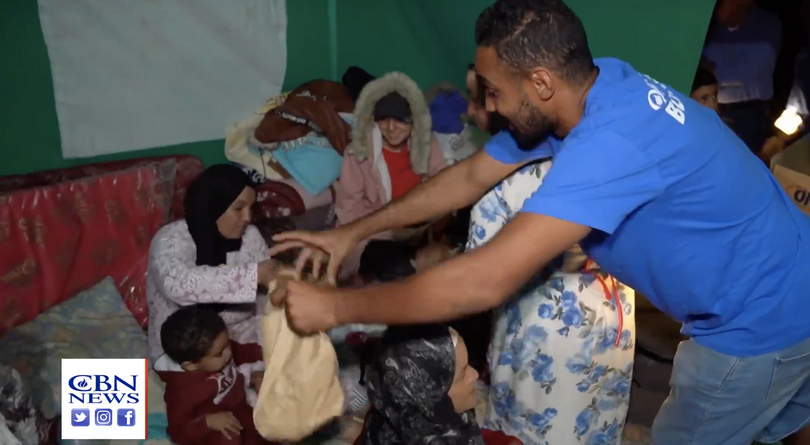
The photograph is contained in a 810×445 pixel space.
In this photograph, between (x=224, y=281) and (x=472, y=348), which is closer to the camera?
(x=224, y=281)

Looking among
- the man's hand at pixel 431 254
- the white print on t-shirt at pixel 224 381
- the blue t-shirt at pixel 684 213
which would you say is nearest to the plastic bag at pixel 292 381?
the blue t-shirt at pixel 684 213

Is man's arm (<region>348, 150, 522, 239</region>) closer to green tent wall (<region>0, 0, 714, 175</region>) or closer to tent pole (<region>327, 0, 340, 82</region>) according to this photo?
green tent wall (<region>0, 0, 714, 175</region>)

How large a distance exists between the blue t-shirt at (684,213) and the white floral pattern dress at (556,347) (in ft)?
1.01

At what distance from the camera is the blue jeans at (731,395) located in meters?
1.31

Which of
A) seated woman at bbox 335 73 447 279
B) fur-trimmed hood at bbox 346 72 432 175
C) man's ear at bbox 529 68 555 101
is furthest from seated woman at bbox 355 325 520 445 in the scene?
fur-trimmed hood at bbox 346 72 432 175

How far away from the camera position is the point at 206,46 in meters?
2.75

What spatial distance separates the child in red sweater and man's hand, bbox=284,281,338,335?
2.45 feet

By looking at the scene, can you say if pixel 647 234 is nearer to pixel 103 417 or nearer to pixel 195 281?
pixel 195 281

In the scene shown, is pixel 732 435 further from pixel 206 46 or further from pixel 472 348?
pixel 206 46

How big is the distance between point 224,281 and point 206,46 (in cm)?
121

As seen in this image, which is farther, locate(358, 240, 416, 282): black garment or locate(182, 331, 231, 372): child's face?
locate(358, 240, 416, 282): black garment

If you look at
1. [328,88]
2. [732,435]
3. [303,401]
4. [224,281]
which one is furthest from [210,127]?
[732,435]

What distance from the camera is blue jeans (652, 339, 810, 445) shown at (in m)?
1.31

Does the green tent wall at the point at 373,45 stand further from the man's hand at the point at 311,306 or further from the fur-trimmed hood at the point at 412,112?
the man's hand at the point at 311,306
